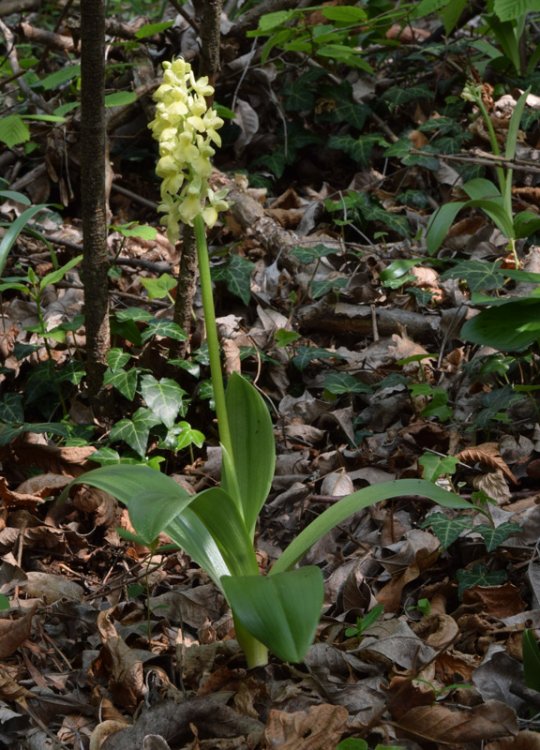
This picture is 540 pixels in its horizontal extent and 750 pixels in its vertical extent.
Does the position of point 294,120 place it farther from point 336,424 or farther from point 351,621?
point 351,621

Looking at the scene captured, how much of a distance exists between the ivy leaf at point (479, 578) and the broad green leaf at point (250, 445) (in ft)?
1.60

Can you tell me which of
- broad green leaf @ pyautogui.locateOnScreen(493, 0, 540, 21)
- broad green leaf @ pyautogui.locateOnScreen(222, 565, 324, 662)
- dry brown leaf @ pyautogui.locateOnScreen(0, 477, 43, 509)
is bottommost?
dry brown leaf @ pyautogui.locateOnScreen(0, 477, 43, 509)

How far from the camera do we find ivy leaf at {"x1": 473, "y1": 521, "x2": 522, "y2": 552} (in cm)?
191

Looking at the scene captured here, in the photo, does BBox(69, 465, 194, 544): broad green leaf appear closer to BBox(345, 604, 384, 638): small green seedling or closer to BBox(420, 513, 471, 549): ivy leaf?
BBox(345, 604, 384, 638): small green seedling

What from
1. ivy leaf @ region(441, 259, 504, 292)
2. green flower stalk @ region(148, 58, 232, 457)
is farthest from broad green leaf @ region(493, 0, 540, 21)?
green flower stalk @ region(148, 58, 232, 457)

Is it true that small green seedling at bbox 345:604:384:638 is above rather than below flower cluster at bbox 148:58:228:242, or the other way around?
below

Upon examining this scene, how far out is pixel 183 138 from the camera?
1672 millimetres

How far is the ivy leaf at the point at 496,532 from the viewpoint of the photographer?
6.25ft

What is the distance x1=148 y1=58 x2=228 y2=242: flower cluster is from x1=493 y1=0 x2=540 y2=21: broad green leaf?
1.59 m

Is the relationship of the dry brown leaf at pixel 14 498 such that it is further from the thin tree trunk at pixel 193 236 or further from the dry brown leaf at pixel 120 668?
the thin tree trunk at pixel 193 236

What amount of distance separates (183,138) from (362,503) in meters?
0.80

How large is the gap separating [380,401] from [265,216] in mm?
1165

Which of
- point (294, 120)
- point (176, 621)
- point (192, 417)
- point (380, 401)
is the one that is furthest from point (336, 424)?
point (294, 120)

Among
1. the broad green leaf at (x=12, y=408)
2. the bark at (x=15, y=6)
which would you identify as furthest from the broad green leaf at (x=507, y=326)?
the bark at (x=15, y=6)
